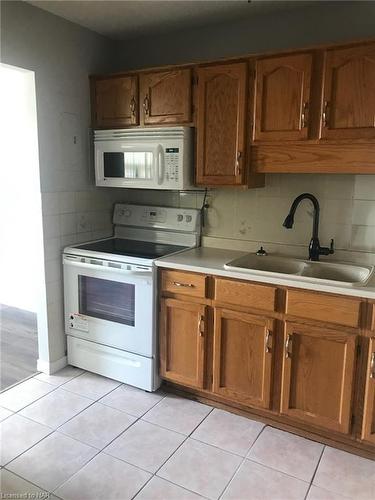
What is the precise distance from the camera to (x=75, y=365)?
9.71 ft

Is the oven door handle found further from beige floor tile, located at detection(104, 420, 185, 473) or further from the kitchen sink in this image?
beige floor tile, located at detection(104, 420, 185, 473)

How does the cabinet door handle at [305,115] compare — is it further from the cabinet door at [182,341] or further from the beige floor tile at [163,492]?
the beige floor tile at [163,492]

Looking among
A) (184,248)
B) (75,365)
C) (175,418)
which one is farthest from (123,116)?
(175,418)

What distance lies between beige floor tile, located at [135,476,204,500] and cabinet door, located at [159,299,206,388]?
698mm

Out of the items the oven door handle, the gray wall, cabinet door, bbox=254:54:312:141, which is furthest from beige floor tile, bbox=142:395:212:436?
the gray wall

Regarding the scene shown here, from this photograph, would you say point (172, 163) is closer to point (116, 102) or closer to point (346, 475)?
point (116, 102)

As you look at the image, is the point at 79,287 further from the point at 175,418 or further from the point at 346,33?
the point at 346,33

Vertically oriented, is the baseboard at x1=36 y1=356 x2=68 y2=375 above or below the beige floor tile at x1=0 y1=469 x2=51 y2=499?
above

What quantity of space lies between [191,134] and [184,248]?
0.80 metres

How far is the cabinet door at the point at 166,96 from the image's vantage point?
2.58 m

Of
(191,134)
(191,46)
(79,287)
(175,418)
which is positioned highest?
(191,46)

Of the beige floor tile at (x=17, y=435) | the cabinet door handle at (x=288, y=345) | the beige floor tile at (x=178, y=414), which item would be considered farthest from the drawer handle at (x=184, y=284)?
the beige floor tile at (x=17, y=435)

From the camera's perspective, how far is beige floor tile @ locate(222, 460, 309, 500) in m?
1.83

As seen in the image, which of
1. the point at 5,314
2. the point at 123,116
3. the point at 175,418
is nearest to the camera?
the point at 175,418
